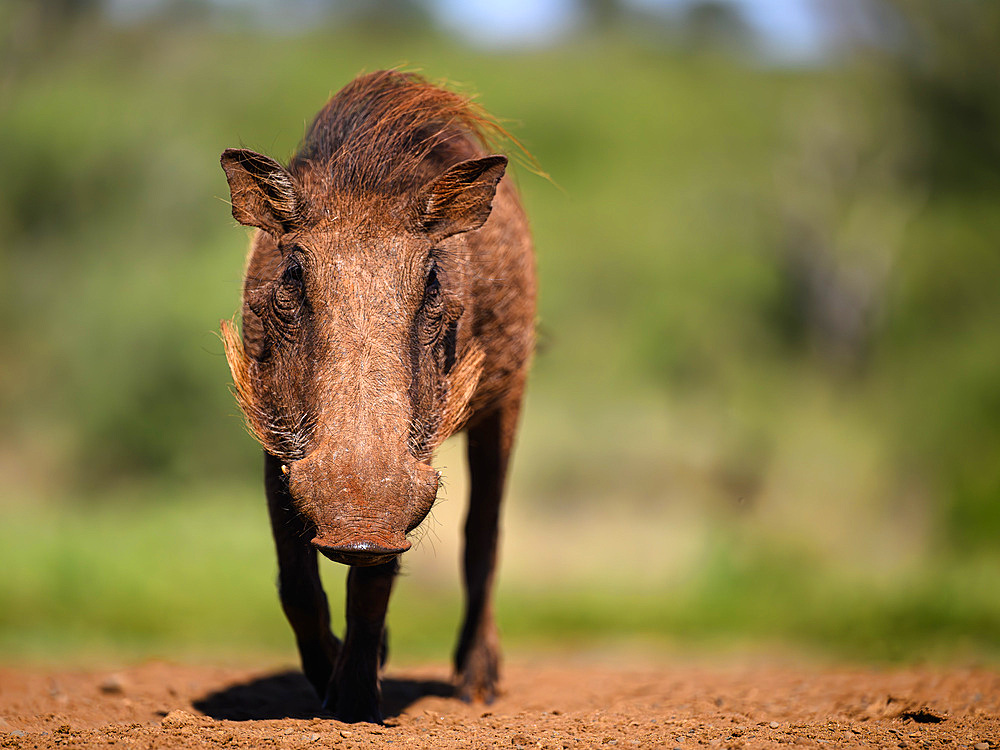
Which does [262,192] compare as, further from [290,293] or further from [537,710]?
[537,710]

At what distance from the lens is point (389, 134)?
4859 millimetres

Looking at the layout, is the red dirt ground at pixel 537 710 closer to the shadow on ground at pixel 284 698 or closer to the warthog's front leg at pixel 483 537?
the shadow on ground at pixel 284 698

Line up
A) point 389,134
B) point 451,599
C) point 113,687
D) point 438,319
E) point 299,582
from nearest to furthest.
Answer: point 438,319, point 299,582, point 389,134, point 113,687, point 451,599

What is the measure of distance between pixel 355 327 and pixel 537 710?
2.16 m

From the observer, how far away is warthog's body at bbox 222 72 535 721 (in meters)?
3.74

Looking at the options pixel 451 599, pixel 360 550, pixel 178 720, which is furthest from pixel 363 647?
pixel 451 599

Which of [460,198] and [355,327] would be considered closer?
[355,327]

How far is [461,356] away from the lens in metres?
4.75

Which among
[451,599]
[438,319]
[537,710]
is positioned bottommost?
[451,599]

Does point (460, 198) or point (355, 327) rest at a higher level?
point (460, 198)

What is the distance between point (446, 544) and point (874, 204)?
57.5 feet

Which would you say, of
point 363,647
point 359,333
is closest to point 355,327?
point 359,333

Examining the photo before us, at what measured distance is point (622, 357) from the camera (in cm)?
2253

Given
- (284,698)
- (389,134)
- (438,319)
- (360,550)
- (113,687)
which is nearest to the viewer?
(360,550)
